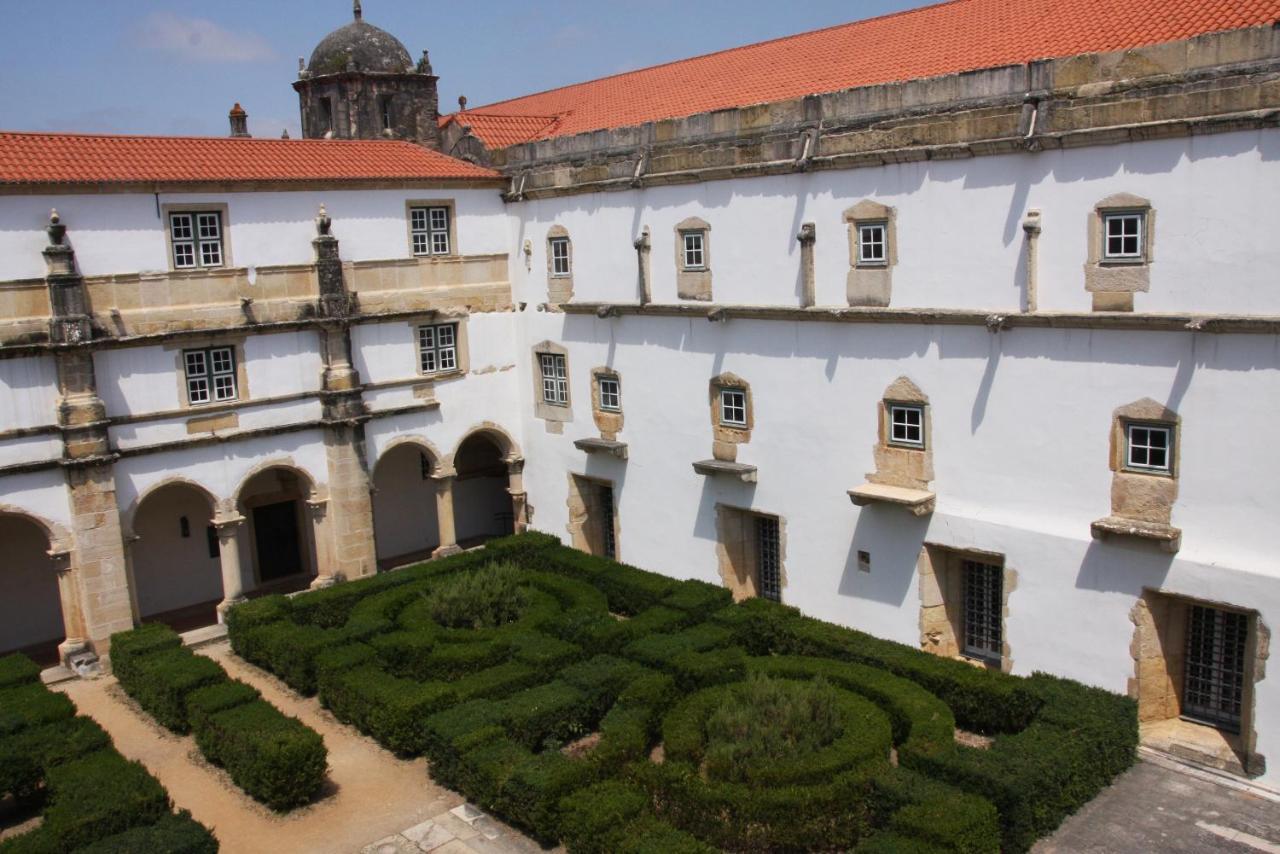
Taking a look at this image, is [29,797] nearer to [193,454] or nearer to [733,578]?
[193,454]

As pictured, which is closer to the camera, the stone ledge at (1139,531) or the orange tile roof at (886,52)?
the stone ledge at (1139,531)

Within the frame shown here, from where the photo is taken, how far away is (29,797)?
15656mm

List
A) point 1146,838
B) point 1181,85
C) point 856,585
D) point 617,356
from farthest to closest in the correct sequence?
point 617,356 < point 856,585 < point 1181,85 < point 1146,838

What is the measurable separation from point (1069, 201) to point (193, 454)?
1732 centimetres

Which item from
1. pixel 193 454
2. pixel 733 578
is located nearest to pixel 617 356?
pixel 733 578

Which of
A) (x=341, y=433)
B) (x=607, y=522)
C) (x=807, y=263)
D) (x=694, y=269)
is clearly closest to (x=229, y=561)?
(x=341, y=433)

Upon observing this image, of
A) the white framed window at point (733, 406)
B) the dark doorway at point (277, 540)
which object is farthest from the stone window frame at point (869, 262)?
the dark doorway at point (277, 540)

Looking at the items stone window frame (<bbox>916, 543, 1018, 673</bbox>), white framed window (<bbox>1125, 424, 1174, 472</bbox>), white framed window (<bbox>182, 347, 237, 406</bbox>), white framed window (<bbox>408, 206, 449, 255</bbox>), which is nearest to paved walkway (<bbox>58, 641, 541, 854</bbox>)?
white framed window (<bbox>182, 347, 237, 406</bbox>)

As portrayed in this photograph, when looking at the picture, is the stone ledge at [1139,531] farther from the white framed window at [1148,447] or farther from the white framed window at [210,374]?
the white framed window at [210,374]

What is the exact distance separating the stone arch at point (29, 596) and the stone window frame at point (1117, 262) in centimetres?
2066

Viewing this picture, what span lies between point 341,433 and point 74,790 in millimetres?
10529

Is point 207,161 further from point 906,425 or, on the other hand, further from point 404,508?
point 906,425

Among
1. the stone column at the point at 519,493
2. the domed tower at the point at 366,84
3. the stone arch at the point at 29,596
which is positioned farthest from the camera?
the domed tower at the point at 366,84

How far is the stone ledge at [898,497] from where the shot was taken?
17.9 metres
